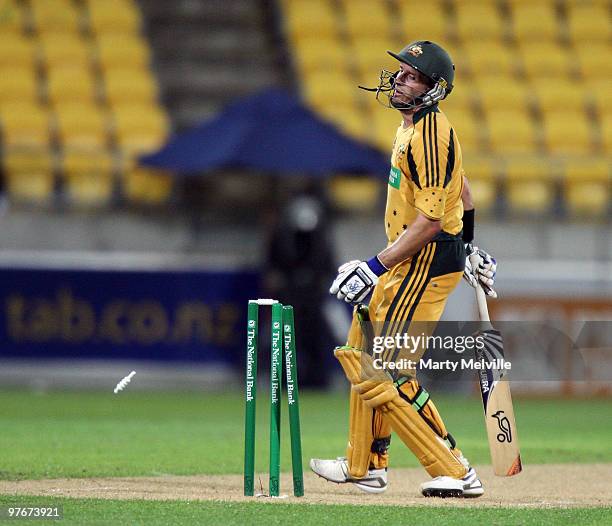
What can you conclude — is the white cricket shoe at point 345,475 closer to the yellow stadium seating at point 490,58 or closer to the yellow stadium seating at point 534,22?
the yellow stadium seating at point 490,58

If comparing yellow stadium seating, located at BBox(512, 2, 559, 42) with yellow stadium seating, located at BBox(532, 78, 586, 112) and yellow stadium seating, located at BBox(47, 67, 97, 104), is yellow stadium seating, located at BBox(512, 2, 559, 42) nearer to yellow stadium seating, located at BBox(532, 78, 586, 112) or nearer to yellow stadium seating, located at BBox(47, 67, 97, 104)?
yellow stadium seating, located at BBox(532, 78, 586, 112)

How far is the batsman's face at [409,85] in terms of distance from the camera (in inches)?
241

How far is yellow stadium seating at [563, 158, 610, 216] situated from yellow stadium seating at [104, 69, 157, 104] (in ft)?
15.5

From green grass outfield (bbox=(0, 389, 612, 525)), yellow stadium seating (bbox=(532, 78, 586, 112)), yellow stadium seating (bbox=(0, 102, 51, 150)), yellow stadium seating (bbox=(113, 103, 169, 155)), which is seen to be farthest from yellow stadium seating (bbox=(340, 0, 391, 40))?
green grass outfield (bbox=(0, 389, 612, 525))

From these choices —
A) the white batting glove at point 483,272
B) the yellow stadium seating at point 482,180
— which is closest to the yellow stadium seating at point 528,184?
the yellow stadium seating at point 482,180

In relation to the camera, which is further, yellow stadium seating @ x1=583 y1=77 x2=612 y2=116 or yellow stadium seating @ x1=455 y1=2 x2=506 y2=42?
yellow stadium seating @ x1=455 y1=2 x2=506 y2=42

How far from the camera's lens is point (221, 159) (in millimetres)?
13523

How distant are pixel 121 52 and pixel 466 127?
4046mm

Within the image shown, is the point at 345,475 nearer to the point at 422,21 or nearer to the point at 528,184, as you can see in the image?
the point at 528,184

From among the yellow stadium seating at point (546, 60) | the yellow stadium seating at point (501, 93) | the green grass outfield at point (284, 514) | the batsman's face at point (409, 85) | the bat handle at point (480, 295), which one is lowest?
the green grass outfield at point (284, 514)

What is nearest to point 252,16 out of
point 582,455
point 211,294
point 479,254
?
point 211,294

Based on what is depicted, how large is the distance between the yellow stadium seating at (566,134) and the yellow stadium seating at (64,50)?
5.40 metres

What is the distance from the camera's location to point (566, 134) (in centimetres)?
1647

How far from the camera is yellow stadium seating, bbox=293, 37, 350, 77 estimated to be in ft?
54.0
